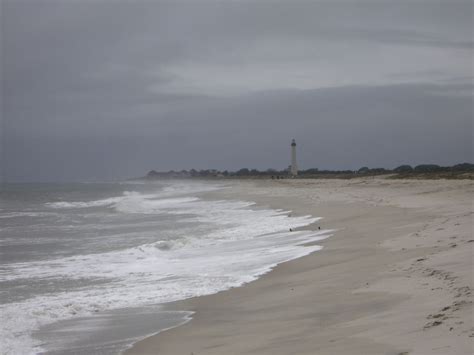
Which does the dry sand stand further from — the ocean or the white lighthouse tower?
the white lighthouse tower

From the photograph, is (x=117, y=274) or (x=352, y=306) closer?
(x=352, y=306)

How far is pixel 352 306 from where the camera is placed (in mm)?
7305

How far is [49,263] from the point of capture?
14.2m

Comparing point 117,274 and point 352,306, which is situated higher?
point 352,306

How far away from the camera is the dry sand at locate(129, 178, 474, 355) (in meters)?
5.45

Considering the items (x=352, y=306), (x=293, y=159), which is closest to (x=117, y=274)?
(x=352, y=306)

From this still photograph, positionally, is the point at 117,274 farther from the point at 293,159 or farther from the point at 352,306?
the point at 293,159

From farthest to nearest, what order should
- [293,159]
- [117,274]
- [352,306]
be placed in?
[293,159] < [117,274] < [352,306]

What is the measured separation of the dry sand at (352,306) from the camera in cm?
545

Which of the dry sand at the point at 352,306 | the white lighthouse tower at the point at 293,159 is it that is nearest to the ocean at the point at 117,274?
the dry sand at the point at 352,306

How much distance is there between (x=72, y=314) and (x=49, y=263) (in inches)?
236

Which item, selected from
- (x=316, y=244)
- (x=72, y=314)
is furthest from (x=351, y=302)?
(x=316, y=244)

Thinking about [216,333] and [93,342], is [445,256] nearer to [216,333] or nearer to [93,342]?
[216,333]

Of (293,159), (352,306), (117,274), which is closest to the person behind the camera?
(352,306)
